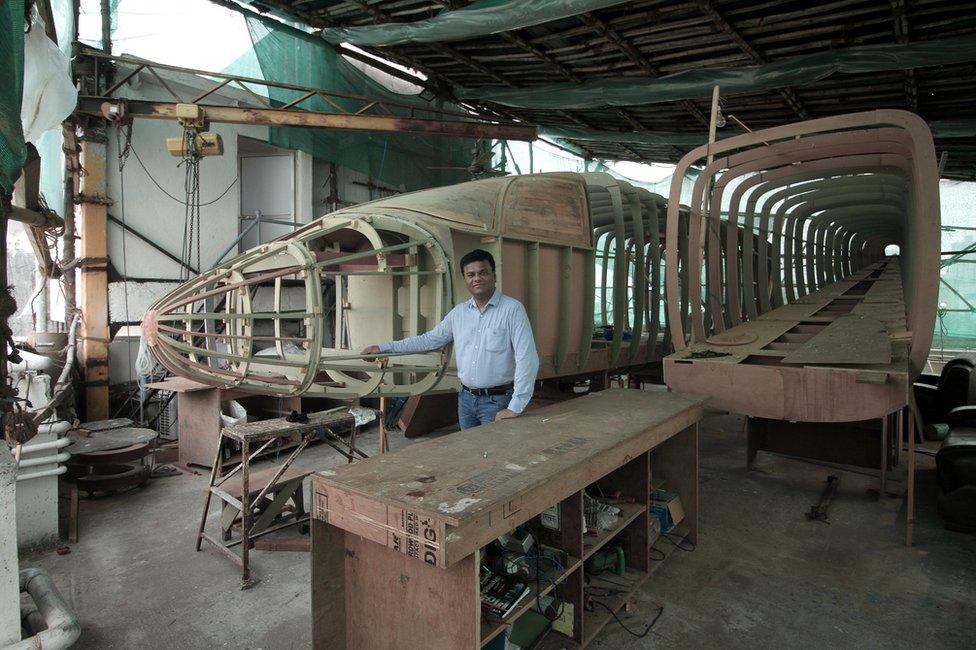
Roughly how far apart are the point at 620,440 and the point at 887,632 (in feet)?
6.94

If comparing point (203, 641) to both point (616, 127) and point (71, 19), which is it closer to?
point (71, 19)

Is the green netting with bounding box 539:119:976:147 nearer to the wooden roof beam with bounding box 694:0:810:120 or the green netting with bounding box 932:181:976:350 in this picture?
the wooden roof beam with bounding box 694:0:810:120

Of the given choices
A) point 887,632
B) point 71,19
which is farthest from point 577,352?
point 71,19

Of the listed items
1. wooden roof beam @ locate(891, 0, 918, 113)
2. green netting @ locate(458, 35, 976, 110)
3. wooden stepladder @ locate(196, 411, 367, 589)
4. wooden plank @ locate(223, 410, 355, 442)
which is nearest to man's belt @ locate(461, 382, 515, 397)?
wooden stepladder @ locate(196, 411, 367, 589)

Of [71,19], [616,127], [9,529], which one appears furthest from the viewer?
[616,127]

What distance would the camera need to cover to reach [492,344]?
13.1 feet

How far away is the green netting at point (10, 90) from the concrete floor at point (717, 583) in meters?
2.86

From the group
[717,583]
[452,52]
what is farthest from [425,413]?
[452,52]

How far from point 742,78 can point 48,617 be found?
31.4 feet

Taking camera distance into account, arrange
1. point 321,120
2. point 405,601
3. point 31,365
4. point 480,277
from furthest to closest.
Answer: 1. point 321,120
2. point 31,365
3. point 480,277
4. point 405,601

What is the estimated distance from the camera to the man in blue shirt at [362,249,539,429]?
381 centimetres

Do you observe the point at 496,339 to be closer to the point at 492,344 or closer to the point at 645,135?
the point at 492,344

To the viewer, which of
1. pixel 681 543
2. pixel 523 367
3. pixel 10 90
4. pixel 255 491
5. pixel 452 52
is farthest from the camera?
pixel 452 52

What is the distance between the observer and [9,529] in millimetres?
2811
